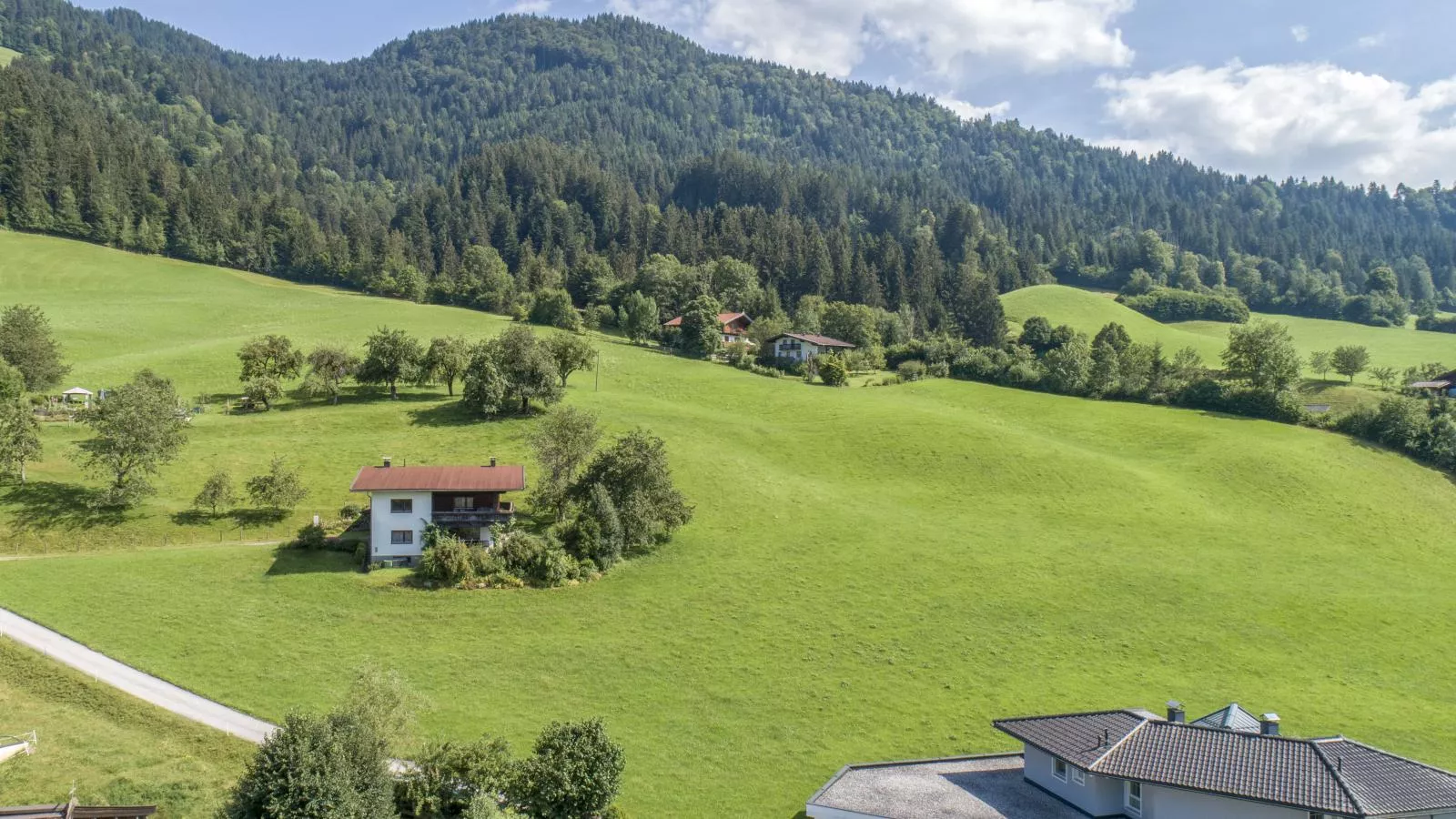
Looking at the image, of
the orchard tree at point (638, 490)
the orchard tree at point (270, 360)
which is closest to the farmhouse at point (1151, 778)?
the orchard tree at point (638, 490)

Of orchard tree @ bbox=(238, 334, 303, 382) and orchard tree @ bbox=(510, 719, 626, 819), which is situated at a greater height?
orchard tree @ bbox=(238, 334, 303, 382)

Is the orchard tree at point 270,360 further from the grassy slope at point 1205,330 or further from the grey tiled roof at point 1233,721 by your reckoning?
the grassy slope at point 1205,330

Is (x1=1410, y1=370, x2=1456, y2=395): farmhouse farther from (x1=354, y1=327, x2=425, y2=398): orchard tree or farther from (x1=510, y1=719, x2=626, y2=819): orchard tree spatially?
(x1=510, y1=719, x2=626, y2=819): orchard tree

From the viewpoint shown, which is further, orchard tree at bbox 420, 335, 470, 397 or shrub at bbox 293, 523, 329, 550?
orchard tree at bbox 420, 335, 470, 397

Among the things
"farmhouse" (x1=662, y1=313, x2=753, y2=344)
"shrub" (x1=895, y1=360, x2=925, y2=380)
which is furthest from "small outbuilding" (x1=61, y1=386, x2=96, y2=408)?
"shrub" (x1=895, y1=360, x2=925, y2=380)

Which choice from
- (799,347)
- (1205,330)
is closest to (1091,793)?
Answer: (799,347)

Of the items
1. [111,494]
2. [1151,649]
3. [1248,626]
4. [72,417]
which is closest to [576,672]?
[1151,649]

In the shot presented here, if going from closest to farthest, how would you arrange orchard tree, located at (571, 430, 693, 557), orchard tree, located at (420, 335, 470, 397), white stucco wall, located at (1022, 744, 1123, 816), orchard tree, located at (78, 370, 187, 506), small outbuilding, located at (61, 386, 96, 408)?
1. white stucco wall, located at (1022, 744, 1123, 816)
2. orchard tree, located at (78, 370, 187, 506)
3. orchard tree, located at (571, 430, 693, 557)
4. small outbuilding, located at (61, 386, 96, 408)
5. orchard tree, located at (420, 335, 470, 397)
